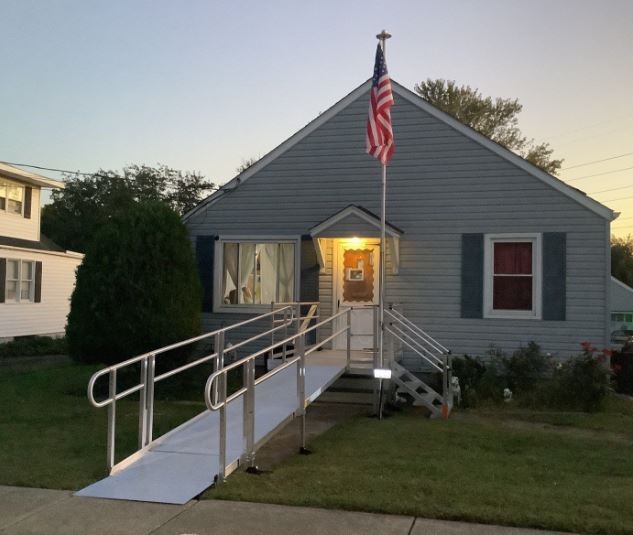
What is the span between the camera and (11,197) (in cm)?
2289

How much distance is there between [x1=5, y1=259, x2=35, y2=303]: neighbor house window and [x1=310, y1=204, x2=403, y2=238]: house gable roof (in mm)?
13660

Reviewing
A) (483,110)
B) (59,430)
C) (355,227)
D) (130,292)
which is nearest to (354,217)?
(355,227)

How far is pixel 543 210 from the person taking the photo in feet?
40.1

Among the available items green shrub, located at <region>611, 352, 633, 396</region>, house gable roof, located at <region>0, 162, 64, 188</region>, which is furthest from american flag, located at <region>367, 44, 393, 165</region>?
house gable roof, located at <region>0, 162, 64, 188</region>

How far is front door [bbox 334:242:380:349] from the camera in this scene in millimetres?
12953

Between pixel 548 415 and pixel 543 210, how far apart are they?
3.95m

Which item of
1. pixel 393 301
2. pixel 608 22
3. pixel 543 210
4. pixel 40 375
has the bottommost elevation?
pixel 40 375

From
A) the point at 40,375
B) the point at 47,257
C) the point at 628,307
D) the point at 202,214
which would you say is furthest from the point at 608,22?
the point at 628,307

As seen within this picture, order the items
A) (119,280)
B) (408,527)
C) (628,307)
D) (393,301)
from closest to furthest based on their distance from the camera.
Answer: (408,527)
(119,280)
(393,301)
(628,307)

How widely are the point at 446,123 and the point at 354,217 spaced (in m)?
2.62

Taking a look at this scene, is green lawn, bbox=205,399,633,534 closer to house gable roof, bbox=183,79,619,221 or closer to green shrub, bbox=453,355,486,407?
green shrub, bbox=453,355,486,407

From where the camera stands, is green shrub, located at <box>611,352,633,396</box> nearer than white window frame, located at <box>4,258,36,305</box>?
Yes

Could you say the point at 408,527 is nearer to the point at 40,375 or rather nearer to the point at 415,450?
the point at 415,450

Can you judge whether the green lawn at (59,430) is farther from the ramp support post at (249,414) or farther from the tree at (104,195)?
the tree at (104,195)
